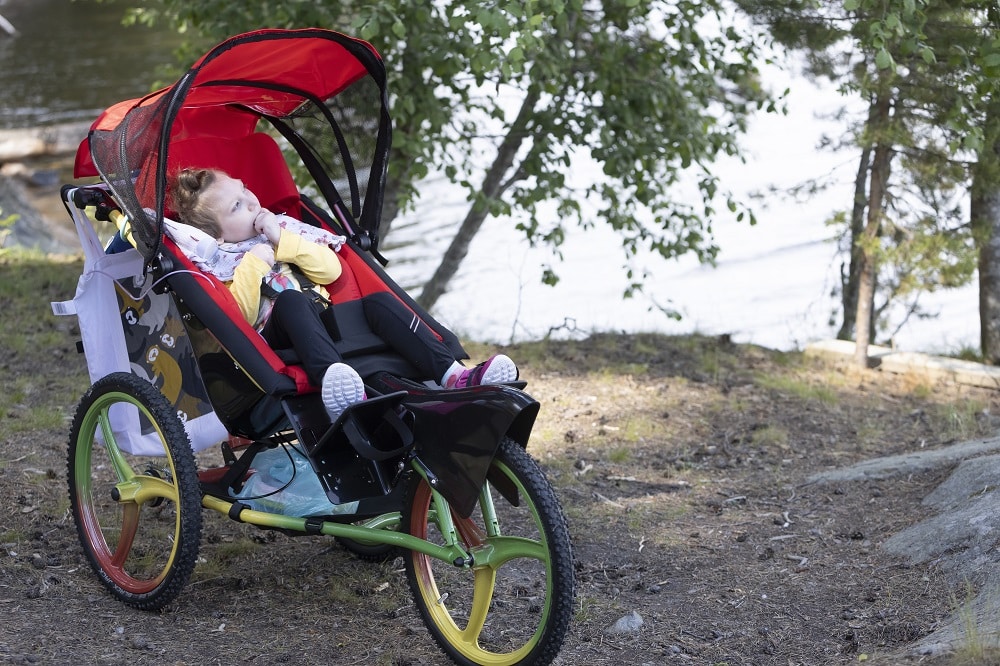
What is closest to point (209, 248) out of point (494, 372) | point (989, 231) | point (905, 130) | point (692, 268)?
point (494, 372)

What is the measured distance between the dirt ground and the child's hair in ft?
4.14

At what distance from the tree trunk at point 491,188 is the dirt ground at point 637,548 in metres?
1.40

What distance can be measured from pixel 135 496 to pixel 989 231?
223 inches

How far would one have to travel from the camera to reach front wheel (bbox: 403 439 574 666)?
3.03 meters

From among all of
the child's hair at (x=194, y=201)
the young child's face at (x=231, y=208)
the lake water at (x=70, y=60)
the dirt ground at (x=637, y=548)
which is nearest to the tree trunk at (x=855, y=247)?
the dirt ground at (x=637, y=548)

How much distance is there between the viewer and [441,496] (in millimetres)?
3242

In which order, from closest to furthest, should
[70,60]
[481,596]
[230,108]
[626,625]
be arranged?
[481,596]
[626,625]
[230,108]
[70,60]

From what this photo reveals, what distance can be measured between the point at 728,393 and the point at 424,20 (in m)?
2.82

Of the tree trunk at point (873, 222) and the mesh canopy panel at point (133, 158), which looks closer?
the mesh canopy panel at point (133, 158)

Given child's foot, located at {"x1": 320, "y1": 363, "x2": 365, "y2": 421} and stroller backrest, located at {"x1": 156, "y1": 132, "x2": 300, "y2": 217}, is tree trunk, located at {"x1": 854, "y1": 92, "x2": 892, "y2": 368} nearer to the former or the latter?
stroller backrest, located at {"x1": 156, "y1": 132, "x2": 300, "y2": 217}

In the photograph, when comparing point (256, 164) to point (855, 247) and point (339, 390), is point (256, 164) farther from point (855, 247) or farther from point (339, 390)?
point (855, 247)

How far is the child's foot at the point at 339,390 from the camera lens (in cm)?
330

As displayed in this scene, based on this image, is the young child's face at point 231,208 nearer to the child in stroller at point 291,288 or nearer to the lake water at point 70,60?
the child in stroller at point 291,288

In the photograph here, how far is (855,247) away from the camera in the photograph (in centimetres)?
746
